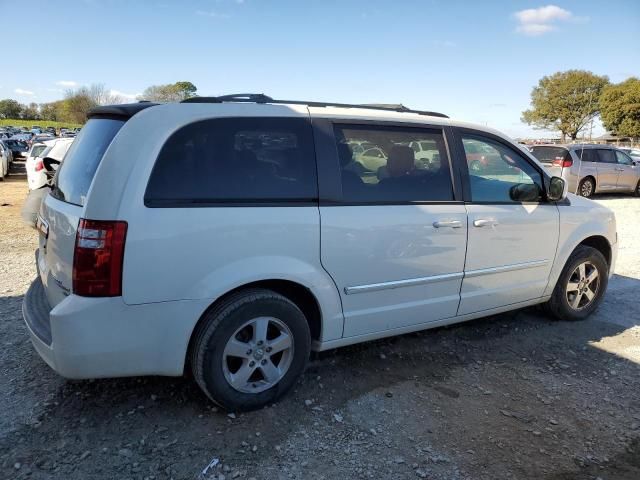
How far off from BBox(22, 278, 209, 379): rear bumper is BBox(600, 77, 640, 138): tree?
208 feet

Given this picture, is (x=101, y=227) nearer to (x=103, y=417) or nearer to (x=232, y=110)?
(x=232, y=110)

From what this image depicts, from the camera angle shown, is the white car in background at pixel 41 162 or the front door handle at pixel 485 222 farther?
the white car in background at pixel 41 162

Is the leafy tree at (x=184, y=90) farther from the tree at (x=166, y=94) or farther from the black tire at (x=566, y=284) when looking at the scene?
the black tire at (x=566, y=284)

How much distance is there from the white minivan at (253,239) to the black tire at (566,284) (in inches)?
35.5

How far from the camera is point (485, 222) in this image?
376 centimetres

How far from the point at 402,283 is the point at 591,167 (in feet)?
46.5

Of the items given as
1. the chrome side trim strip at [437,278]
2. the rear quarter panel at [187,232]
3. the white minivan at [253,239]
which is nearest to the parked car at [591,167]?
the chrome side trim strip at [437,278]

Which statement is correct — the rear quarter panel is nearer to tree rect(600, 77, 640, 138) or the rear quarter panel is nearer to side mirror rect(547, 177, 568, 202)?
side mirror rect(547, 177, 568, 202)

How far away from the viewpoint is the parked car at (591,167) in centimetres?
1418

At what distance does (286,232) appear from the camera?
293 cm

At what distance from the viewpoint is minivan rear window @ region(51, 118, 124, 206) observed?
110 inches

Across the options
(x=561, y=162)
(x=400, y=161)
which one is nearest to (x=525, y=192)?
(x=400, y=161)

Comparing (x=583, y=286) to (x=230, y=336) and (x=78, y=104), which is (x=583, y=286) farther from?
(x=78, y=104)

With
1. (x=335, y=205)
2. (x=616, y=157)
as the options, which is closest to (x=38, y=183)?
(x=335, y=205)
